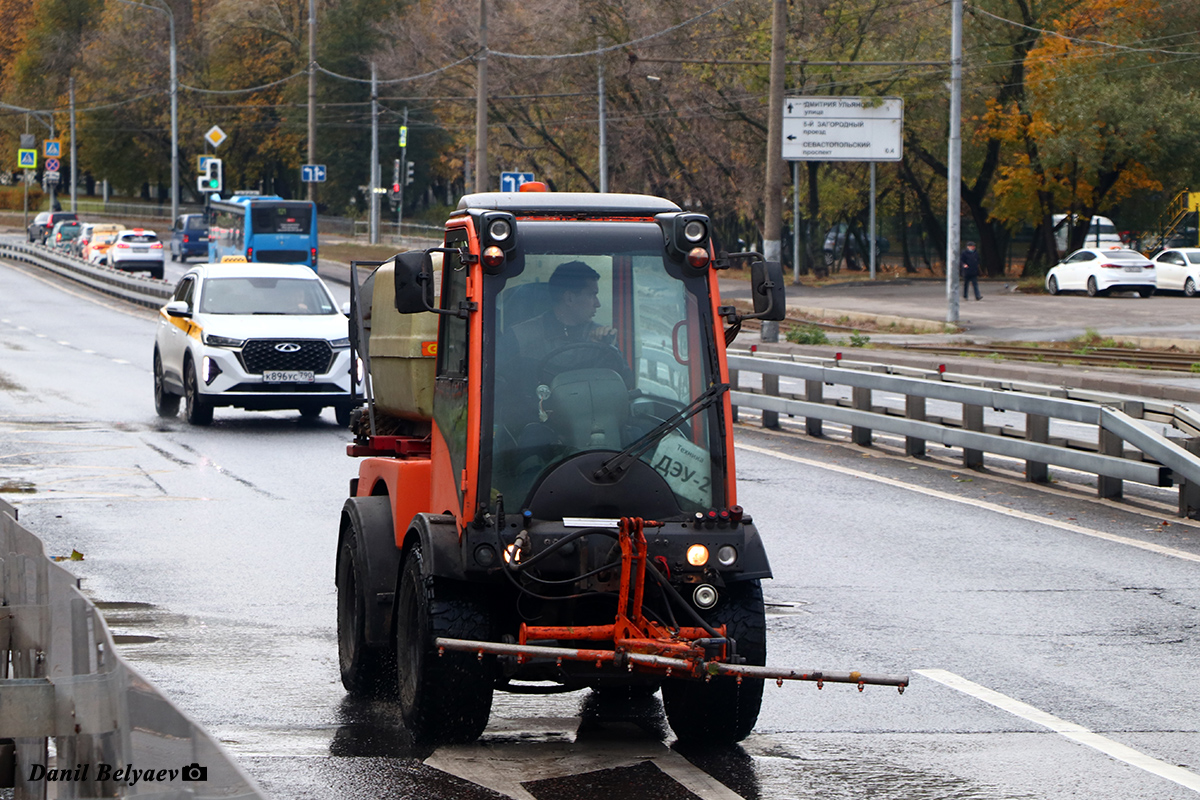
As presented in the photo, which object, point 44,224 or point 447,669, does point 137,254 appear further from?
point 447,669

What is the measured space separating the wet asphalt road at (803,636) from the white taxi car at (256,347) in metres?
2.44

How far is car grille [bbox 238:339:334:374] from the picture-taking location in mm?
19766

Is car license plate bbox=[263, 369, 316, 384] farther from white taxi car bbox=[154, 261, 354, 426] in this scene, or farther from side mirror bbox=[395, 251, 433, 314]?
side mirror bbox=[395, 251, 433, 314]

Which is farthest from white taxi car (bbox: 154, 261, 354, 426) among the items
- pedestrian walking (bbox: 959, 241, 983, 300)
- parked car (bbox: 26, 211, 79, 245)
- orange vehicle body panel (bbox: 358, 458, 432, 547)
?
parked car (bbox: 26, 211, 79, 245)

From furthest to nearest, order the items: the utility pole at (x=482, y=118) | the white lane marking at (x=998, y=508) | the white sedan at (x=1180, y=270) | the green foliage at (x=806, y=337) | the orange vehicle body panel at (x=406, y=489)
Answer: the white sedan at (x=1180, y=270) < the utility pole at (x=482, y=118) < the green foliage at (x=806, y=337) < the white lane marking at (x=998, y=508) < the orange vehicle body panel at (x=406, y=489)

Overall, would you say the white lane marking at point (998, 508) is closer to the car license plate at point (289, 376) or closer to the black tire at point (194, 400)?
the car license plate at point (289, 376)

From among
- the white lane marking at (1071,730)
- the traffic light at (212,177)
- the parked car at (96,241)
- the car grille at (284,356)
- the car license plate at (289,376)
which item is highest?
the traffic light at (212,177)

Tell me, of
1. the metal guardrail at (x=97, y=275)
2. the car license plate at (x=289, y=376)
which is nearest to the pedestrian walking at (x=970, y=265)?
the metal guardrail at (x=97, y=275)

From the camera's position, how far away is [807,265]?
6131cm

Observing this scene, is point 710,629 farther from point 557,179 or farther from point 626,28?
point 557,179

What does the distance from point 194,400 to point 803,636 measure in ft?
41.8

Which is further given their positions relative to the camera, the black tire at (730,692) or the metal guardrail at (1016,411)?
the metal guardrail at (1016,411)

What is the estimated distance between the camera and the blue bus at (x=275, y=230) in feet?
183

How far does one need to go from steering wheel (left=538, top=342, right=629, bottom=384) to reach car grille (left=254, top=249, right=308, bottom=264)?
49522 millimetres
